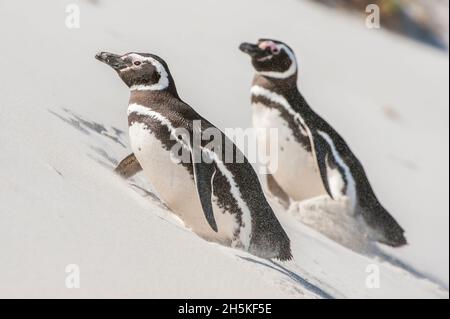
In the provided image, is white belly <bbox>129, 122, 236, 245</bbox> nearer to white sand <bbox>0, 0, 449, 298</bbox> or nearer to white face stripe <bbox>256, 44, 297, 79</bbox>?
white sand <bbox>0, 0, 449, 298</bbox>

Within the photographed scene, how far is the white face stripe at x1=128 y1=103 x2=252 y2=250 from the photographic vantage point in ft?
10.2

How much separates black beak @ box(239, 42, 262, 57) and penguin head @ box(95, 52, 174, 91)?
2.22 feet

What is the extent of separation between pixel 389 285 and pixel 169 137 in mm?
1205

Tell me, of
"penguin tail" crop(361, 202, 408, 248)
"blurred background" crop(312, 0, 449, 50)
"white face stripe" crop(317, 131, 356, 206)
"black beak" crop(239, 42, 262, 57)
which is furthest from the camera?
"blurred background" crop(312, 0, 449, 50)

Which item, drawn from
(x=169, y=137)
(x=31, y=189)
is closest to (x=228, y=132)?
(x=169, y=137)

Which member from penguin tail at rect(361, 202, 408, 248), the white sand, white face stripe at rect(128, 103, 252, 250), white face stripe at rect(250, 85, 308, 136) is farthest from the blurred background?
white face stripe at rect(128, 103, 252, 250)

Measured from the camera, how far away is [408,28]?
6.80 meters

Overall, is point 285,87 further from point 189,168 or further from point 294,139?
point 189,168

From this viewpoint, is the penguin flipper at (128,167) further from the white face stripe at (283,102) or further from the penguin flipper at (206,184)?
the white face stripe at (283,102)

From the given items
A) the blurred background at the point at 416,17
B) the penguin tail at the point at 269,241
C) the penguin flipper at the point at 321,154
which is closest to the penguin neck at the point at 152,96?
the penguin tail at the point at 269,241

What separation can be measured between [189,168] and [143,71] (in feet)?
1.16

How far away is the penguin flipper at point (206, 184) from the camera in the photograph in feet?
10.1

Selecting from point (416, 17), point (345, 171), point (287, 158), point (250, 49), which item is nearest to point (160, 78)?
point (250, 49)

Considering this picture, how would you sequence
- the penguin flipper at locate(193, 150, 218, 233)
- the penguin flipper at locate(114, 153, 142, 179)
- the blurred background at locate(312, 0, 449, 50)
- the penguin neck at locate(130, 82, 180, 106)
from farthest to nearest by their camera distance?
the blurred background at locate(312, 0, 449, 50) < the penguin flipper at locate(114, 153, 142, 179) < the penguin neck at locate(130, 82, 180, 106) < the penguin flipper at locate(193, 150, 218, 233)
